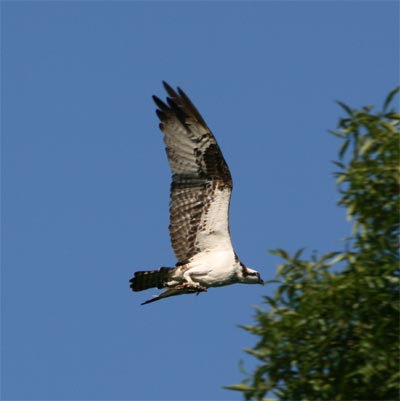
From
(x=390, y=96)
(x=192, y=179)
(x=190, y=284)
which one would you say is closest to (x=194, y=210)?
(x=192, y=179)

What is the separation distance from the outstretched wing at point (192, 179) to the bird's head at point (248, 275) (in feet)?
1.21

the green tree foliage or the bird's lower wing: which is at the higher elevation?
the bird's lower wing

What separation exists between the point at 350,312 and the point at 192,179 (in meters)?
4.85

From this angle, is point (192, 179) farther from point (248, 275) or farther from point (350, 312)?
point (350, 312)

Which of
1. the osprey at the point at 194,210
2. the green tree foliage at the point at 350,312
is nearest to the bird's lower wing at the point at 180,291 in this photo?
the osprey at the point at 194,210

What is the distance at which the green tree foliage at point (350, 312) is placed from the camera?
8688mm

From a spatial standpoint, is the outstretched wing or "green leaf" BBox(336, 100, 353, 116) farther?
the outstretched wing

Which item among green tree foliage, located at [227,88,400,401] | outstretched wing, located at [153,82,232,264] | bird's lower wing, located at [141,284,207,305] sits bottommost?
green tree foliage, located at [227,88,400,401]

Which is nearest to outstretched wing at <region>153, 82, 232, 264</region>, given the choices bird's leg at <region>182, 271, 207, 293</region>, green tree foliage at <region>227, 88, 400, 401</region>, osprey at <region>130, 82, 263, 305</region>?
osprey at <region>130, 82, 263, 305</region>

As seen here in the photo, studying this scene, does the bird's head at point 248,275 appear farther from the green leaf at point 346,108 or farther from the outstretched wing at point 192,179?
the green leaf at point 346,108

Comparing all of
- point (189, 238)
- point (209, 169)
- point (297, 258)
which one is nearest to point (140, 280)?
point (189, 238)

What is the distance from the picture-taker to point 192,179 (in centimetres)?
1343

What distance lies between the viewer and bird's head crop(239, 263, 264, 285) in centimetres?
1334

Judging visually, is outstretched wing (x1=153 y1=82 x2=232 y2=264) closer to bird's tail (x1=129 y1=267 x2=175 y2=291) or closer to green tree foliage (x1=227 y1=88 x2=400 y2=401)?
bird's tail (x1=129 y1=267 x2=175 y2=291)
